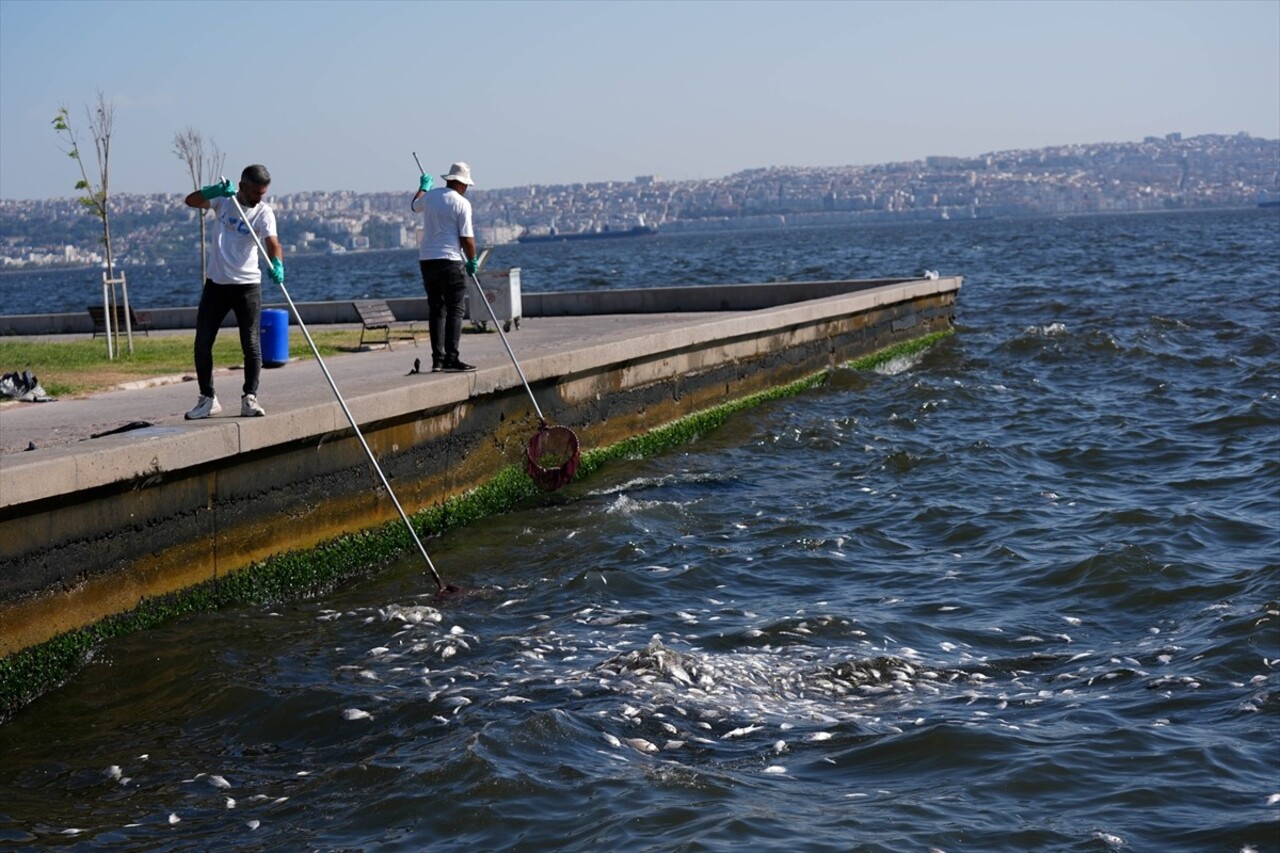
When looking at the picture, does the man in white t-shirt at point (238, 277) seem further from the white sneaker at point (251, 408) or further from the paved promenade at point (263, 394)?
the paved promenade at point (263, 394)

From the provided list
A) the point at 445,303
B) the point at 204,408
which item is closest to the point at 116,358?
the point at 445,303

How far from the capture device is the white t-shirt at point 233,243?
1035cm

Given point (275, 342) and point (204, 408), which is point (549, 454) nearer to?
point (275, 342)

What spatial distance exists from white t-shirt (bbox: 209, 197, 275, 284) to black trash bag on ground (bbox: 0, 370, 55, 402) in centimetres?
369

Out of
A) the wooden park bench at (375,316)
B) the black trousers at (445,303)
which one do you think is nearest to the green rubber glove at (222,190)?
the black trousers at (445,303)

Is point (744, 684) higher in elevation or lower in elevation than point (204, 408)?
lower

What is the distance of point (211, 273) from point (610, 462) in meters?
5.60

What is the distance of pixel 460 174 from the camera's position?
45.1 ft

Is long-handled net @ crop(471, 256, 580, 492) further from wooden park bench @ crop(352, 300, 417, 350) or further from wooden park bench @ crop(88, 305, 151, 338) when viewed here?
wooden park bench @ crop(88, 305, 151, 338)

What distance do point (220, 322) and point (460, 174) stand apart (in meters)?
3.83

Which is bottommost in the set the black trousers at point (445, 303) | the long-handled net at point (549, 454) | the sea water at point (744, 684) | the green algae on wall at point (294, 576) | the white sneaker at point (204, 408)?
the sea water at point (744, 684)

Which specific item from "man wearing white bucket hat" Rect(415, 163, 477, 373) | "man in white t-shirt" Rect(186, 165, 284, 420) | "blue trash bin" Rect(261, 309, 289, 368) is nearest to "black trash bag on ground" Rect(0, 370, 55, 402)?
"blue trash bin" Rect(261, 309, 289, 368)

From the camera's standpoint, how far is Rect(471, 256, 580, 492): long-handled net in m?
13.6

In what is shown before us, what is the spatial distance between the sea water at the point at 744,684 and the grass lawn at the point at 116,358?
4.40 meters
